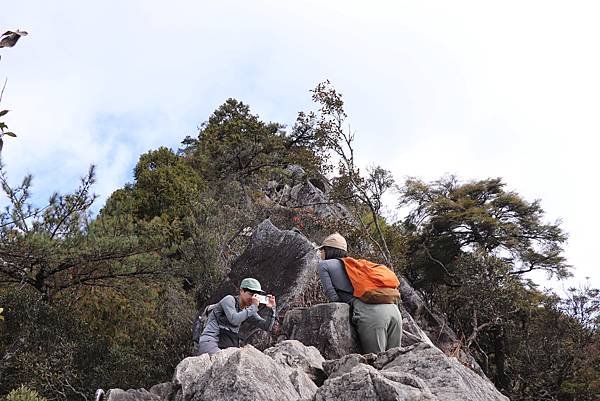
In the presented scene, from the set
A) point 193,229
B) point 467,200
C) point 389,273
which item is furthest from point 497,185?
point 389,273

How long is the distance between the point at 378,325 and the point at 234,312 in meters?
1.70

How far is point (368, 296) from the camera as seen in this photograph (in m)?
6.84

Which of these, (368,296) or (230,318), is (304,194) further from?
(230,318)

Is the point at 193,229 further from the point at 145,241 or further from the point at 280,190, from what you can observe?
the point at 280,190

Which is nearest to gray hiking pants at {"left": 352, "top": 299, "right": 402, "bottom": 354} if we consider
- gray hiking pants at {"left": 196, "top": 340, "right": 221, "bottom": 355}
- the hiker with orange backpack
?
the hiker with orange backpack

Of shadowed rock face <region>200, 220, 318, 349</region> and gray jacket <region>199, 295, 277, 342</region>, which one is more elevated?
shadowed rock face <region>200, 220, 318, 349</region>

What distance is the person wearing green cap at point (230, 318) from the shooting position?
647cm

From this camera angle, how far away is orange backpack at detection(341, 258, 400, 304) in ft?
22.2

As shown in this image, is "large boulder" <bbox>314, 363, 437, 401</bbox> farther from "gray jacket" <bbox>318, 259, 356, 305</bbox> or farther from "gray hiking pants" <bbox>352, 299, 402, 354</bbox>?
"gray jacket" <bbox>318, 259, 356, 305</bbox>

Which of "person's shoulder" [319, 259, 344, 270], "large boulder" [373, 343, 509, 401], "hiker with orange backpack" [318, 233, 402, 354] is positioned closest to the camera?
"large boulder" [373, 343, 509, 401]

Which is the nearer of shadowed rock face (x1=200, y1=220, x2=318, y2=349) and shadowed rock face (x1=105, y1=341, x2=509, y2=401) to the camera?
shadowed rock face (x1=105, y1=341, x2=509, y2=401)

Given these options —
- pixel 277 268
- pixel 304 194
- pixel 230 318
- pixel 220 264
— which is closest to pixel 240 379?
pixel 230 318

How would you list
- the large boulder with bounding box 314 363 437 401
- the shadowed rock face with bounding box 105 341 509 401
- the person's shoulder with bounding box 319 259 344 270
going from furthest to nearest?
the person's shoulder with bounding box 319 259 344 270, the shadowed rock face with bounding box 105 341 509 401, the large boulder with bounding box 314 363 437 401

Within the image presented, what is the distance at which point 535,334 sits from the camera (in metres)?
15.8
